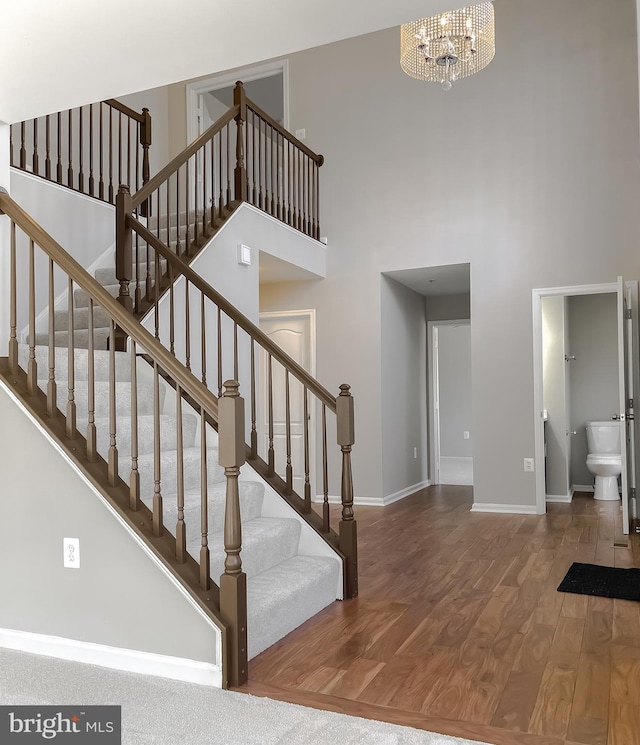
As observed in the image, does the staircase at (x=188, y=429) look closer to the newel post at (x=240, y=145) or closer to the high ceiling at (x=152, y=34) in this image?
the newel post at (x=240, y=145)

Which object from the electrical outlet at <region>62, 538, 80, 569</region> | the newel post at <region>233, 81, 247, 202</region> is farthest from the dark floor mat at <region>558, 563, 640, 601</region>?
the newel post at <region>233, 81, 247, 202</region>

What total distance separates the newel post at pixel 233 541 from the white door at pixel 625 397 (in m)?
3.60

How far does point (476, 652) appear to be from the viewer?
294 cm

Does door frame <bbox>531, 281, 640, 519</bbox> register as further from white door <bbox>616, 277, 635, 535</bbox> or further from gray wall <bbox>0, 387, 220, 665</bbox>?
gray wall <bbox>0, 387, 220, 665</bbox>

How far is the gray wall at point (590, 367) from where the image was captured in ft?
25.2

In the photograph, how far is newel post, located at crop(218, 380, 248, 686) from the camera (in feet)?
8.56

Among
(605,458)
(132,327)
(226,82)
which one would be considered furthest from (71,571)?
(226,82)

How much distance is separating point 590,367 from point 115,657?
6.45m

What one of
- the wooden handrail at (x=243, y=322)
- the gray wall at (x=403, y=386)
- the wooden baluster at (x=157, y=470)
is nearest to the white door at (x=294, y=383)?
the gray wall at (x=403, y=386)

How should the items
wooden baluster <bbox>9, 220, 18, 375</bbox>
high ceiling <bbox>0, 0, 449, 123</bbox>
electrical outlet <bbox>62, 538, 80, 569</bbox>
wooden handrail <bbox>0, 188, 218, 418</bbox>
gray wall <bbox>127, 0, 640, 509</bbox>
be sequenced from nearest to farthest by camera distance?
1. high ceiling <bbox>0, 0, 449, 123</bbox>
2. wooden handrail <bbox>0, 188, 218, 418</bbox>
3. electrical outlet <bbox>62, 538, 80, 569</bbox>
4. wooden baluster <bbox>9, 220, 18, 375</bbox>
5. gray wall <bbox>127, 0, 640, 509</bbox>

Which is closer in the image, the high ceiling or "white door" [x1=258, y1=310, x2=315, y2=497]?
the high ceiling

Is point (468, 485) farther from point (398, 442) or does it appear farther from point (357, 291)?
point (357, 291)

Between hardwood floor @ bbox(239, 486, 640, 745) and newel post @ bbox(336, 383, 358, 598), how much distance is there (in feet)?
0.39

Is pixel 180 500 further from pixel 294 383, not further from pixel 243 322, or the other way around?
pixel 294 383
